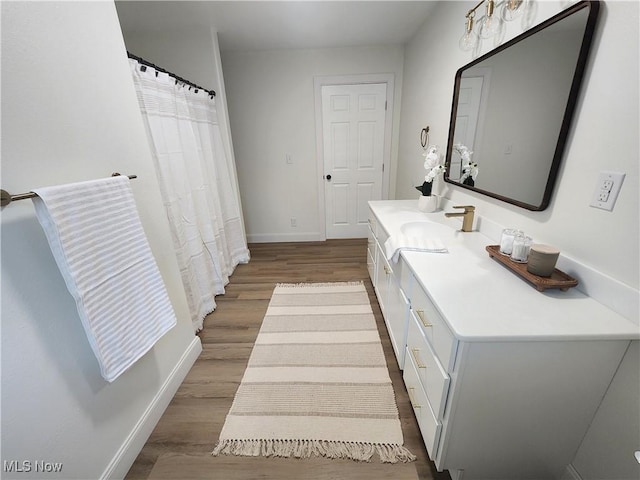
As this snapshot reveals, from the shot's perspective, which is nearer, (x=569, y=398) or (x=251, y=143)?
(x=569, y=398)

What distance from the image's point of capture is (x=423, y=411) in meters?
1.12

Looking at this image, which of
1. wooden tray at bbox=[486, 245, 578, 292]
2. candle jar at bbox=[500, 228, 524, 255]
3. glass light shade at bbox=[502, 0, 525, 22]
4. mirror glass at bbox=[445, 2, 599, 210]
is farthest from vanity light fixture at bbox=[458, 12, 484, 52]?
wooden tray at bbox=[486, 245, 578, 292]

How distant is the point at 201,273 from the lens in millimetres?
2158

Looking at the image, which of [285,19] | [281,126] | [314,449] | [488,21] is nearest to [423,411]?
[314,449]

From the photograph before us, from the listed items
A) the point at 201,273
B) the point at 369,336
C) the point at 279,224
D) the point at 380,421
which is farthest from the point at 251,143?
the point at 380,421

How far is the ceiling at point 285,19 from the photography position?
2.03 m

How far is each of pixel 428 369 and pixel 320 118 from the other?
3.04m

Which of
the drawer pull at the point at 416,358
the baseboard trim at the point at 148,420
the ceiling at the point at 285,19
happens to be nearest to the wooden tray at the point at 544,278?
the drawer pull at the point at 416,358

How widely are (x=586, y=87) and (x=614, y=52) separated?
0.11 meters

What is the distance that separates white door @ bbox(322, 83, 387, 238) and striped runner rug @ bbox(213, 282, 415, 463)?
175 centimetres

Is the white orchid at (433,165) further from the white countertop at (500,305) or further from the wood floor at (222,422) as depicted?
the wood floor at (222,422)

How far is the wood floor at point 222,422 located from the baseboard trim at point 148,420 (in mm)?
36

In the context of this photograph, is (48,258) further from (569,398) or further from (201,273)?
(569,398)

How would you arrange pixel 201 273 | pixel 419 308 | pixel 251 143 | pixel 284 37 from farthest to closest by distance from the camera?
pixel 251 143 → pixel 284 37 → pixel 201 273 → pixel 419 308
